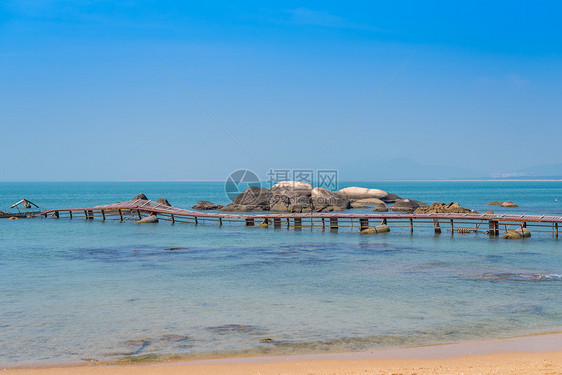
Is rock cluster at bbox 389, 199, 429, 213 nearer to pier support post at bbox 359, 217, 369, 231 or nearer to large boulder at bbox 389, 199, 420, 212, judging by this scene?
large boulder at bbox 389, 199, 420, 212

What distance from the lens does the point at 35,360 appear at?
9.85 metres

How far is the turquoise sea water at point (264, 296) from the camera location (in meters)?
11.1

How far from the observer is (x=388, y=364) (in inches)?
366

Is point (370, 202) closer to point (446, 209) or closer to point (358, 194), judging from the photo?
point (358, 194)

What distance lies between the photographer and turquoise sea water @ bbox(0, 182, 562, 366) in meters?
11.1

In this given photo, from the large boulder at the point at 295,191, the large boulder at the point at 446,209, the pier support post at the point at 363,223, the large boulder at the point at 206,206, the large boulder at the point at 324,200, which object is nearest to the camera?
the pier support post at the point at 363,223

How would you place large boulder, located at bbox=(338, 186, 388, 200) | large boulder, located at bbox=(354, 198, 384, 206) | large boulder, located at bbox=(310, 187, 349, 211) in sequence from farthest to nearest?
large boulder, located at bbox=(338, 186, 388, 200), large boulder, located at bbox=(354, 198, 384, 206), large boulder, located at bbox=(310, 187, 349, 211)

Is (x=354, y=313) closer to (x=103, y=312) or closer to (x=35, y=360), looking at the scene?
(x=103, y=312)

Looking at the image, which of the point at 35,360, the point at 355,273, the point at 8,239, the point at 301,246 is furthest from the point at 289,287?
the point at 8,239

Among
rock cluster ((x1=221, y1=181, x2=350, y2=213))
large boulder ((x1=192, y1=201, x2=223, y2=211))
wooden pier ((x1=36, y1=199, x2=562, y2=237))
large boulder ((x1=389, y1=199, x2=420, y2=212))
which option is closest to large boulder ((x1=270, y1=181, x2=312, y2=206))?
rock cluster ((x1=221, y1=181, x2=350, y2=213))

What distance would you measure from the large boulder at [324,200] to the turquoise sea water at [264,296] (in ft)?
82.9

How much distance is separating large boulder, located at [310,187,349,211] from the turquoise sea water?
25.3 m

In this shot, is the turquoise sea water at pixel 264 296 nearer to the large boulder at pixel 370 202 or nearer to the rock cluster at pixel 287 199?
the rock cluster at pixel 287 199

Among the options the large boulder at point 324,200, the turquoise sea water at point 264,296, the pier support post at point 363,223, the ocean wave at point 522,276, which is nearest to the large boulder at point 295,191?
the large boulder at point 324,200
